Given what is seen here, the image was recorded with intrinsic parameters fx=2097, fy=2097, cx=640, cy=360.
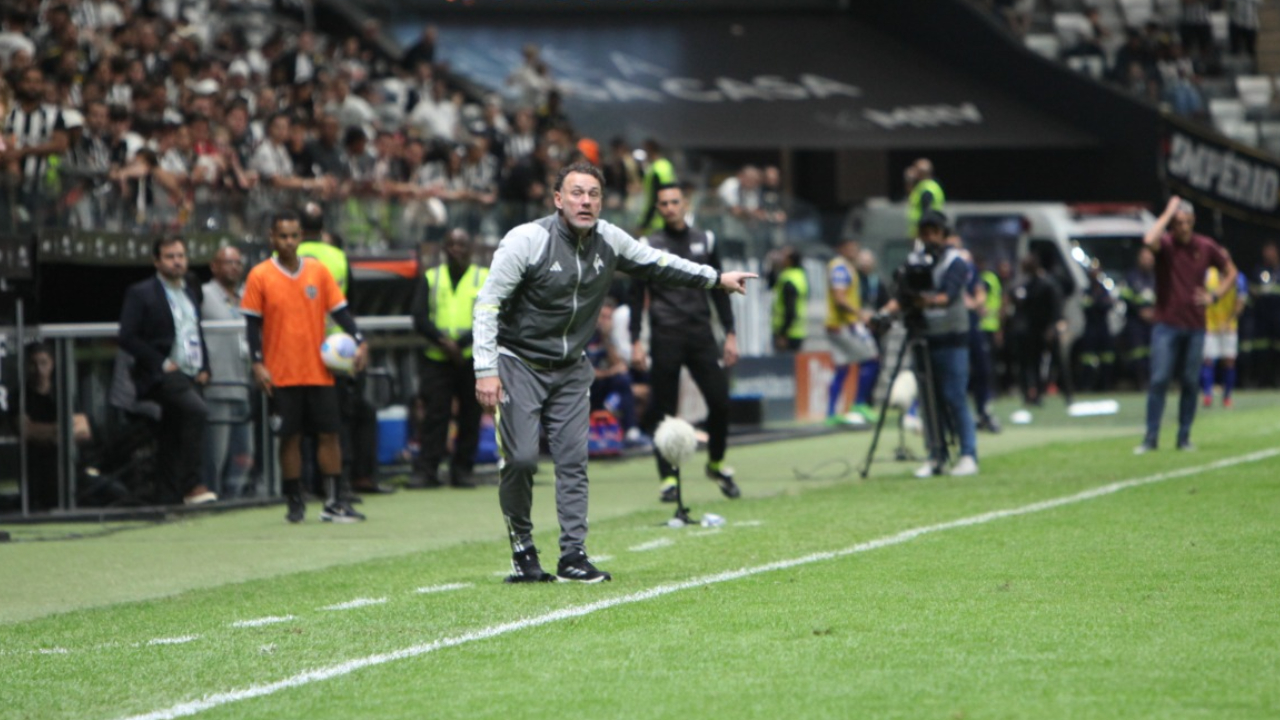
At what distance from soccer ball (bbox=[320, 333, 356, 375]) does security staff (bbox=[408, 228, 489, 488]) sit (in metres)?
2.65

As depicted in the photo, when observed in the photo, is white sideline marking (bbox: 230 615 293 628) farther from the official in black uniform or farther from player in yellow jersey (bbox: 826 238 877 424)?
player in yellow jersey (bbox: 826 238 877 424)

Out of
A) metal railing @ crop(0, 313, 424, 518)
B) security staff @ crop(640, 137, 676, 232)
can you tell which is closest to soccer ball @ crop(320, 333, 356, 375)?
metal railing @ crop(0, 313, 424, 518)

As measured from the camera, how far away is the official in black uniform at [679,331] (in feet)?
45.9

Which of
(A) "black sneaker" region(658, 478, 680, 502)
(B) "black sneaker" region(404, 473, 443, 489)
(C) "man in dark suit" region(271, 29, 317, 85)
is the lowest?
(B) "black sneaker" region(404, 473, 443, 489)

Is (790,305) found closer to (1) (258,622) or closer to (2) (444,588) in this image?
(2) (444,588)

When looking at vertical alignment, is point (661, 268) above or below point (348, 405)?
above

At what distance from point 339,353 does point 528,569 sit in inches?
169

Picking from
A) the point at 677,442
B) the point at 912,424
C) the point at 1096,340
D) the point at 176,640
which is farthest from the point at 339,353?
the point at 1096,340

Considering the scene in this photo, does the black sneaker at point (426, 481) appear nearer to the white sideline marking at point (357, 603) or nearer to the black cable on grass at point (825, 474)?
the black cable on grass at point (825, 474)

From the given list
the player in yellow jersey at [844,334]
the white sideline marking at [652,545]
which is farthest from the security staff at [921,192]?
the white sideline marking at [652,545]

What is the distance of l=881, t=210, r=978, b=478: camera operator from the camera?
1580 centimetres

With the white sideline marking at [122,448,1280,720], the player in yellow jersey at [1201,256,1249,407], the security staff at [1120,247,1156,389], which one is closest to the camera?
the white sideline marking at [122,448,1280,720]

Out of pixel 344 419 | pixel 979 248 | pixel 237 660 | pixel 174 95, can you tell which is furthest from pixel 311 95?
pixel 237 660

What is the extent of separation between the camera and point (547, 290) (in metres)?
9.63
